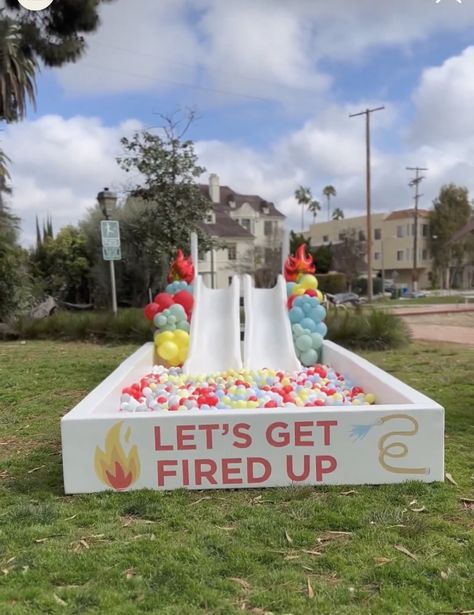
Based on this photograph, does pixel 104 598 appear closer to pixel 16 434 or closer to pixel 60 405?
pixel 16 434

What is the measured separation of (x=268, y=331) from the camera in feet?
26.8

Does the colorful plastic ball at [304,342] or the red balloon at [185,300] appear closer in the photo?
the colorful plastic ball at [304,342]

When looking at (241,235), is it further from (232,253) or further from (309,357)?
(309,357)

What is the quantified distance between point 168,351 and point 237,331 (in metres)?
1.04

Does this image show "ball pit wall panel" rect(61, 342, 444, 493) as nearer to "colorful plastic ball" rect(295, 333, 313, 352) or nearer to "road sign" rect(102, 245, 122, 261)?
"colorful plastic ball" rect(295, 333, 313, 352)

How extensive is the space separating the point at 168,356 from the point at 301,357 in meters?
1.92

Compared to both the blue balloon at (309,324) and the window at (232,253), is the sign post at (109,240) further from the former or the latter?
the window at (232,253)

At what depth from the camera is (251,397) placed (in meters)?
5.12

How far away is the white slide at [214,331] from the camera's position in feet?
24.2

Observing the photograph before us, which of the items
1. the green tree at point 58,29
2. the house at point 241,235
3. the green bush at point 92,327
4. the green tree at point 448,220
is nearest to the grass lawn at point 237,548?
the green bush at point 92,327

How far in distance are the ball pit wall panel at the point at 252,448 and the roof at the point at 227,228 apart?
3495 centimetres

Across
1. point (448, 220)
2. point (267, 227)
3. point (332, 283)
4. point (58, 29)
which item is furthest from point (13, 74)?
point (448, 220)

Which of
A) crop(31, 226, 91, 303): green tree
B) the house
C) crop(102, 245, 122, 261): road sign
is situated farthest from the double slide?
the house

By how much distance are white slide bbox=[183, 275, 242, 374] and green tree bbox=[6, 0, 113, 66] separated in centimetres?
1007
